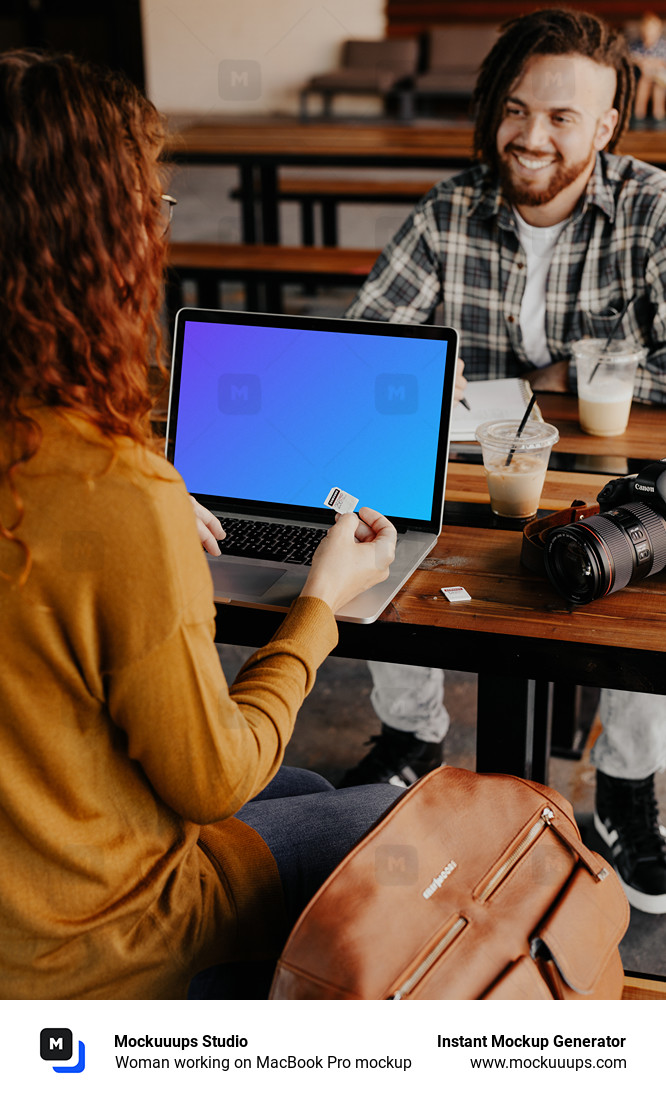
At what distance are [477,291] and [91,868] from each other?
Result: 152cm

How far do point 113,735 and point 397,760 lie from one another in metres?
1.08

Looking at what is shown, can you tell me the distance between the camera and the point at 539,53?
6.18ft

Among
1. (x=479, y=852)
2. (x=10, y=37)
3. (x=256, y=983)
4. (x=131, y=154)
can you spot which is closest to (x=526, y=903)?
(x=479, y=852)

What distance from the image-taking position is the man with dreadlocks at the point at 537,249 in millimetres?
1780

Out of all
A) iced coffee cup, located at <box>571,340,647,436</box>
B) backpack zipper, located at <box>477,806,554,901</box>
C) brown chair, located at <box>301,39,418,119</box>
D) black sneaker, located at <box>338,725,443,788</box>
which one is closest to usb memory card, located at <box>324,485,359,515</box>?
backpack zipper, located at <box>477,806,554,901</box>

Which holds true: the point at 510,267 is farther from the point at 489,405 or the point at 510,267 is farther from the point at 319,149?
the point at 319,149

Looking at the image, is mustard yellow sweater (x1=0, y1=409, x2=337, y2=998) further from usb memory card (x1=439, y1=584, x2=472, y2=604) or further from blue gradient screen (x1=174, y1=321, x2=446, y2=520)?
blue gradient screen (x1=174, y1=321, x2=446, y2=520)

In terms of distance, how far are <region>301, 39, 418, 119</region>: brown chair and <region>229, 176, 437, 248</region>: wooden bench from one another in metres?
4.70

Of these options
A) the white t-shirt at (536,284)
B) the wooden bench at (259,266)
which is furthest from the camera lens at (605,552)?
the wooden bench at (259,266)

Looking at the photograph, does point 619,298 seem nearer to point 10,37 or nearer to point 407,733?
point 407,733

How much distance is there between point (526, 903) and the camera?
86 cm

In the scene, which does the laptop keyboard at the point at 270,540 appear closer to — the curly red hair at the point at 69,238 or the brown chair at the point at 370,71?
the curly red hair at the point at 69,238

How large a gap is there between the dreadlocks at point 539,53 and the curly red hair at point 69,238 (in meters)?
1.37

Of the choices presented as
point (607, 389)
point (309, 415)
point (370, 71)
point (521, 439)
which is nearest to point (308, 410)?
point (309, 415)
